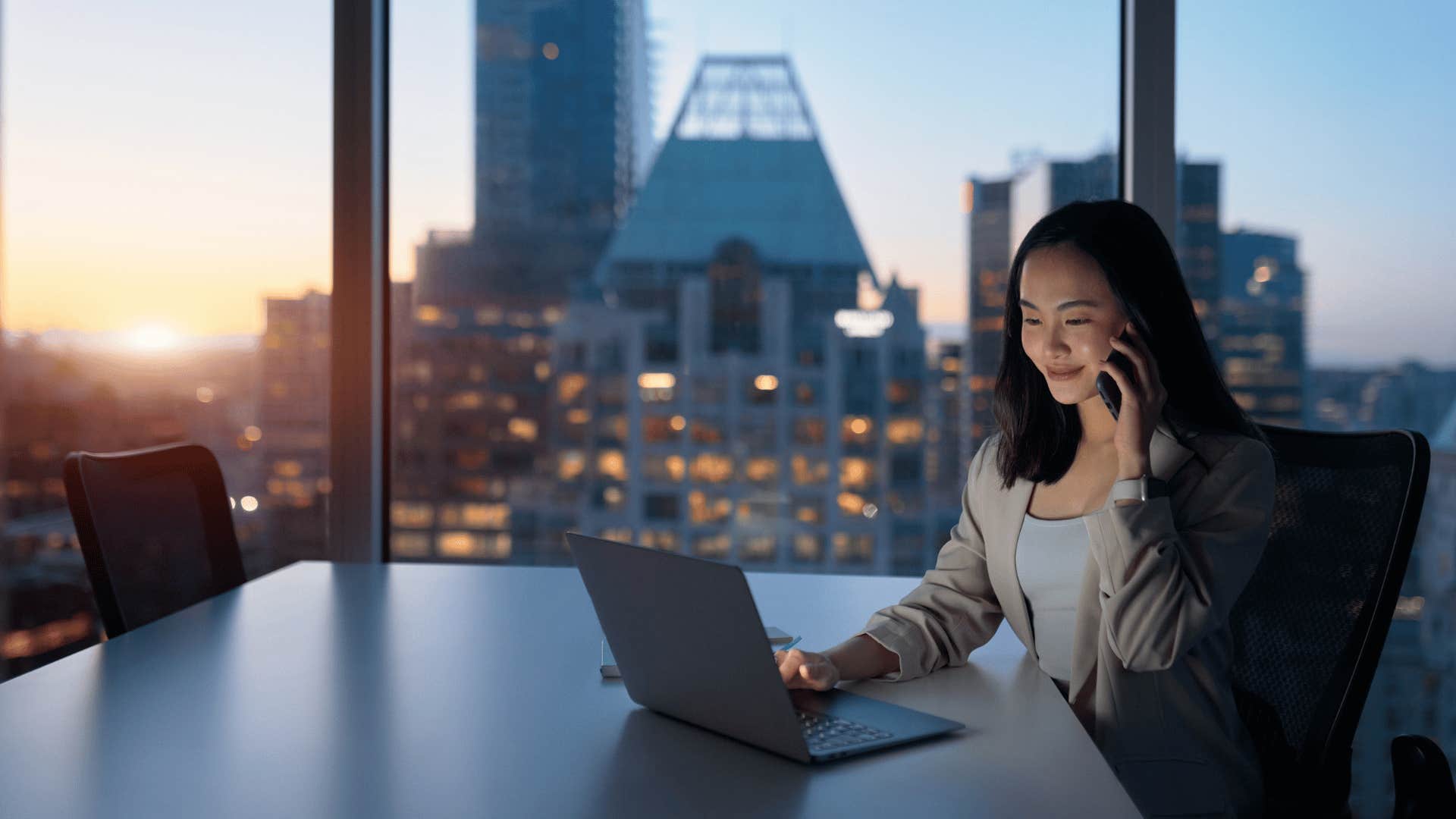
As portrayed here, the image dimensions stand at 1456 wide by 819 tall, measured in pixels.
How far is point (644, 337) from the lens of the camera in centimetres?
287

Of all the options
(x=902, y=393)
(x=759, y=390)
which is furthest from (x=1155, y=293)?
(x=759, y=390)

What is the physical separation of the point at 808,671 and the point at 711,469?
5.51 ft

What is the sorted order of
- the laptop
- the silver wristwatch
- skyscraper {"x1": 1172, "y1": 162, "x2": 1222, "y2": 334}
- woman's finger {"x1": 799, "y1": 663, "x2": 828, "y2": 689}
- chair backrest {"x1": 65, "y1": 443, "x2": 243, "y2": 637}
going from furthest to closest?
skyscraper {"x1": 1172, "y1": 162, "x2": 1222, "y2": 334}
chair backrest {"x1": 65, "y1": 443, "x2": 243, "y2": 637}
the silver wristwatch
woman's finger {"x1": 799, "y1": 663, "x2": 828, "y2": 689}
the laptop

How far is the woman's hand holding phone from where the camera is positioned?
4.49 feet

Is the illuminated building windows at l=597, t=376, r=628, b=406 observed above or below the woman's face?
below

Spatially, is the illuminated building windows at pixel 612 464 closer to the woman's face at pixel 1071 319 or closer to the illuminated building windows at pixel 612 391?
the illuminated building windows at pixel 612 391

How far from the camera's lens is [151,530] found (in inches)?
74.4

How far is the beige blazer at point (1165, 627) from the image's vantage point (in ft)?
4.27

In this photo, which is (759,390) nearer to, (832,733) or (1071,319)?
(1071,319)

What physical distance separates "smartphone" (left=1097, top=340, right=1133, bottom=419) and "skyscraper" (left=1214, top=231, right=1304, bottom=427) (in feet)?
4.09

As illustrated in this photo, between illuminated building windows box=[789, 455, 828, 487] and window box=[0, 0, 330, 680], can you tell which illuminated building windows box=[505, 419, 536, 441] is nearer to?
window box=[0, 0, 330, 680]

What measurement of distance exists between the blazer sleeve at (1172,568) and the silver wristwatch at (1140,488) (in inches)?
0.5

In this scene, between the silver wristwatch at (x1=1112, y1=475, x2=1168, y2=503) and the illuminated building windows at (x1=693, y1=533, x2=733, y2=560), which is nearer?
the silver wristwatch at (x1=1112, y1=475, x2=1168, y2=503)

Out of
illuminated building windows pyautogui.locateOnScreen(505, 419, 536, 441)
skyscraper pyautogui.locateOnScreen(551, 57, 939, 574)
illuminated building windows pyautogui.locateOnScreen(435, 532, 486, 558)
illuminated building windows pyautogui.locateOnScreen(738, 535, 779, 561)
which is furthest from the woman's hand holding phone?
illuminated building windows pyautogui.locateOnScreen(435, 532, 486, 558)
